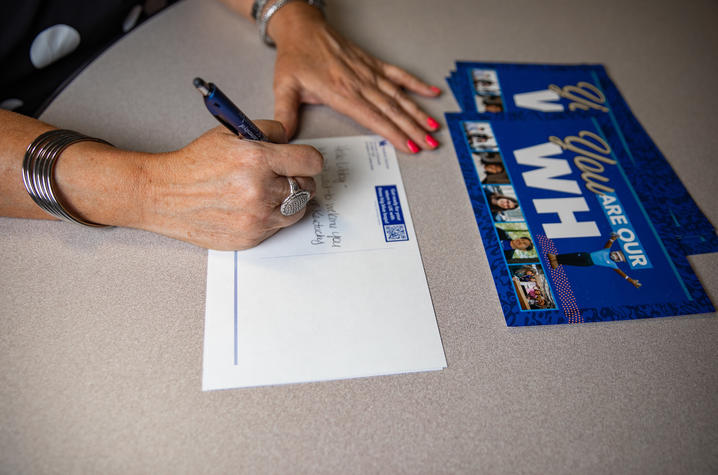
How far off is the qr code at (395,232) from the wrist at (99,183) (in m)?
0.41

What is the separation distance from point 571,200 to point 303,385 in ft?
2.00

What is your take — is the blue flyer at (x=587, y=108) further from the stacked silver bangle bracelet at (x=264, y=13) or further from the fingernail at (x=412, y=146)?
the stacked silver bangle bracelet at (x=264, y=13)

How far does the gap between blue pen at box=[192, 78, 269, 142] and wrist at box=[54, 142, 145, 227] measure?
0.19 meters

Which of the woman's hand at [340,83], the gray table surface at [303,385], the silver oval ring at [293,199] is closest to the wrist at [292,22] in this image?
the woman's hand at [340,83]

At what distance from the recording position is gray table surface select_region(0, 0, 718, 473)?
573 millimetres

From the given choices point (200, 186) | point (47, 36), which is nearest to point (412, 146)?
point (200, 186)

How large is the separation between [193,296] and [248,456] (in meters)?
0.26

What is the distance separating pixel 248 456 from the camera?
564 mm

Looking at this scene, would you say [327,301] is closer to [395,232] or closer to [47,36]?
[395,232]

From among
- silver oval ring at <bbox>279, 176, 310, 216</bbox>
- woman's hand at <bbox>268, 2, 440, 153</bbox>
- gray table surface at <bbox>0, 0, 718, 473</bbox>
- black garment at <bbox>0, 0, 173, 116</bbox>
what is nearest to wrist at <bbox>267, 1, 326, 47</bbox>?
woman's hand at <bbox>268, 2, 440, 153</bbox>

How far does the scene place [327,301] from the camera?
69 centimetres

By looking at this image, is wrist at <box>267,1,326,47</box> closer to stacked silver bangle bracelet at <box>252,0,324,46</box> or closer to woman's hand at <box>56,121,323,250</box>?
stacked silver bangle bracelet at <box>252,0,324,46</box>

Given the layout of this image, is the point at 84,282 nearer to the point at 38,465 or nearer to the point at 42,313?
the point at 42,313

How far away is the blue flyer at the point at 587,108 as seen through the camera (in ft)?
2.77
